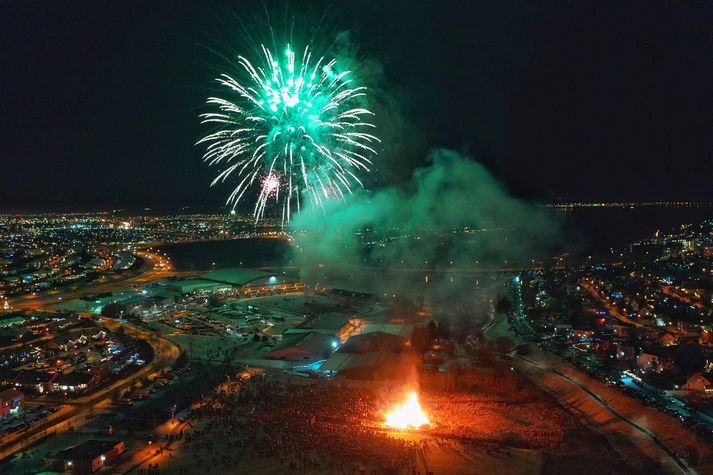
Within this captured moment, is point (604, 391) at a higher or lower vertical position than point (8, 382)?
higher

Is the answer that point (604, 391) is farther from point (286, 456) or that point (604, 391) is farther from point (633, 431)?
point (286, 456)

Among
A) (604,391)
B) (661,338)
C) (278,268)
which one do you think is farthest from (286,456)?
(278,268)

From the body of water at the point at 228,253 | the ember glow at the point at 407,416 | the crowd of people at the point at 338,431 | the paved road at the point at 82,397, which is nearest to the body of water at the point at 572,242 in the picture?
the body of water at the point at 228,253

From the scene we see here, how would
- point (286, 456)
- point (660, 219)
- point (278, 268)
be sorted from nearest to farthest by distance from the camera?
1. point (286, 456)
2. point (278, 268)
3. point (660, 219)

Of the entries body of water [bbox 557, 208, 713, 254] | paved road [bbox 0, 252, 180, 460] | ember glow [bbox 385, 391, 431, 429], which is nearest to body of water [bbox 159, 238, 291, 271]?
paved road [bbox 0, 252, 180, 460]

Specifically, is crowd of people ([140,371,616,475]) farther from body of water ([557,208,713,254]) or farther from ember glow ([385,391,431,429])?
body of water ([557,208,713,254])

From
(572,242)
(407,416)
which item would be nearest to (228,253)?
(572,242)

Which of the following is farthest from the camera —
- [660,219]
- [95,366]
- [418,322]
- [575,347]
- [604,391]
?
[660,219]

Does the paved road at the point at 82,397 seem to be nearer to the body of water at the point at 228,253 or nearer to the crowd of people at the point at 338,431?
the crowd of people at the point at 338,431

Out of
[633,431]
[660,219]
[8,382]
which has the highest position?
[660,219]
